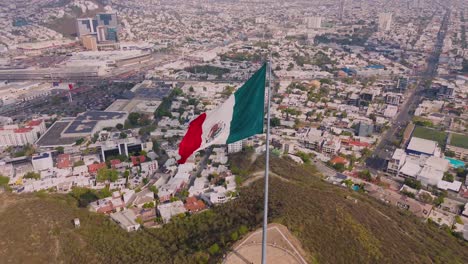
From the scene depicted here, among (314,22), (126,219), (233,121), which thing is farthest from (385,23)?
(233,121)

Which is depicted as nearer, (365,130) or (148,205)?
(148,205)

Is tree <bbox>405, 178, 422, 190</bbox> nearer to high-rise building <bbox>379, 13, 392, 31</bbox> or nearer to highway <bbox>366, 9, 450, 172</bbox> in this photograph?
highway <bbox>366, 9, 450, 172</bbox>

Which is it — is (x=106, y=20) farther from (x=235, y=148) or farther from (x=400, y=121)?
(x=400, y=121)

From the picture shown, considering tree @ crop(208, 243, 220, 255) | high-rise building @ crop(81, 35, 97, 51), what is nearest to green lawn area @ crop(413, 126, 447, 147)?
tree @ crop(208, 243, 220, 255)

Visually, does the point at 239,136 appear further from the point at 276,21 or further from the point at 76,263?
the point at 276,21

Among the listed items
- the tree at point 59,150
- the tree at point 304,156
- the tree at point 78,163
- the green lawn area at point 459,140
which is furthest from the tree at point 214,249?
the green lawn area at point 459,140

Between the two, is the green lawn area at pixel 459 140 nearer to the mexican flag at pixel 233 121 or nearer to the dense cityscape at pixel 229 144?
the dense cityscape at pixel 229 144

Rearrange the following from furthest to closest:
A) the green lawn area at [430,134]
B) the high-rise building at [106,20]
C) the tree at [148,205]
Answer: the high-rise building at [106,20] < the green lawn area at [430,134] < the tree at [148,205]
